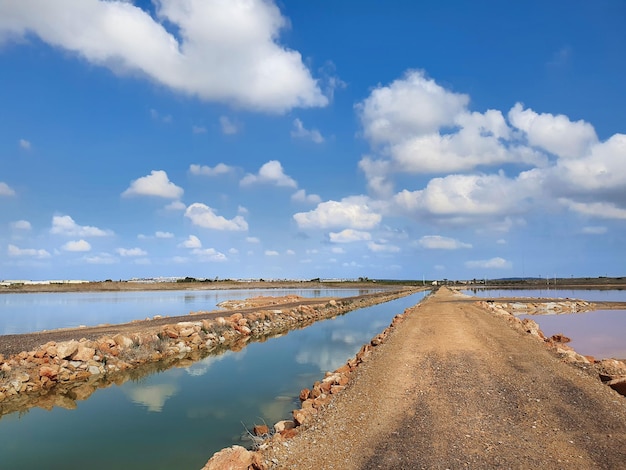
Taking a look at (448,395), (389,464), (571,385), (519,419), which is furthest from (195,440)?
(571,385)

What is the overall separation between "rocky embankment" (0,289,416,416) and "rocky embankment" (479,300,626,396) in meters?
17.2

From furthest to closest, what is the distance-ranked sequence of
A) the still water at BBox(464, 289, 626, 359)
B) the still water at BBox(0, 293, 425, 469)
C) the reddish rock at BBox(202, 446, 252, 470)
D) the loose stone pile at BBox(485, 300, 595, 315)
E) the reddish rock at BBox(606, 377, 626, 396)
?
the loose stone pile at BBox(485, 300, 595, 315)
the still water at BBox(464, 289, 626, 359)
the reddish rock at BBox(606, 377, 626, 396)
the still water at BBox(0, 293, 425, 469)
the reddish rock at BBox(202, 446, 252, 470)

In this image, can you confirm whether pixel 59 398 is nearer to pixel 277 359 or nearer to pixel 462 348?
pixel 277 359

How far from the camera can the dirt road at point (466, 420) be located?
7.64 metres

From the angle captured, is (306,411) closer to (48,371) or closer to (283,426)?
(283,426)

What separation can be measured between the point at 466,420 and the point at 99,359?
1728 centimetres

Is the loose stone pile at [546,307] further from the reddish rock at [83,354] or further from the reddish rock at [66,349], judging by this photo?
the reddish rock at [66,349]

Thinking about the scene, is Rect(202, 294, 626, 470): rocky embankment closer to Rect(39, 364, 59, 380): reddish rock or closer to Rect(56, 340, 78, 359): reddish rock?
Rect(39, 364, 59, 380): reddish rock

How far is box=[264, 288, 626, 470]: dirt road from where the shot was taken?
7641 millimetres

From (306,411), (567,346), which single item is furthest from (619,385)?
(567,346)

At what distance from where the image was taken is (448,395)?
1106 centimetres

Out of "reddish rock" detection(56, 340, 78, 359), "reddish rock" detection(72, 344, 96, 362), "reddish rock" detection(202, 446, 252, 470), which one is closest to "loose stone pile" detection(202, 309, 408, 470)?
"reddish rock" detection(202, 446, 252, 470)

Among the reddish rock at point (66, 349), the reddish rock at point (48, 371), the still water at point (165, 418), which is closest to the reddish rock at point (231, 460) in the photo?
the still water at point (165, 418)

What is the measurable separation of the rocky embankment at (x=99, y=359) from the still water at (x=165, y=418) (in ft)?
3.99
